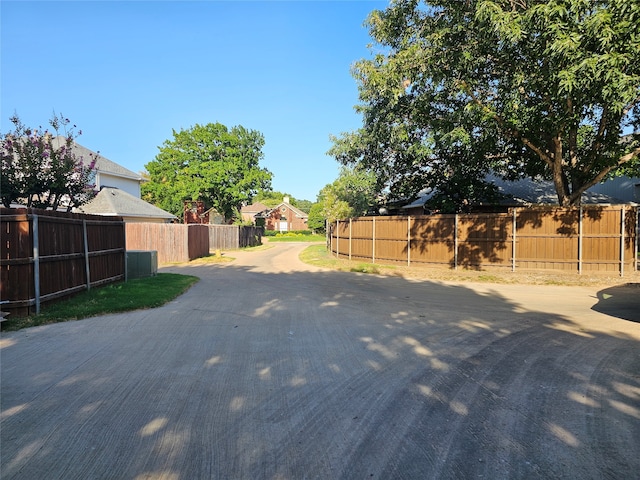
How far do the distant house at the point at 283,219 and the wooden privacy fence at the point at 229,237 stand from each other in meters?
38.8

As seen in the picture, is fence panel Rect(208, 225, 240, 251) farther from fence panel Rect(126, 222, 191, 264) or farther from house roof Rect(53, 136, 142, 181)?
fence panel Rect(126, 222, 191, 264)

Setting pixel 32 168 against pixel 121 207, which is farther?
pixel 121 207

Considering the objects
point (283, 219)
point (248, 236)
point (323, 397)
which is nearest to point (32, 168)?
point (323, 397)

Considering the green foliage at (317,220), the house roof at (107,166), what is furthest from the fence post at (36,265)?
the green foliage at (317,220)

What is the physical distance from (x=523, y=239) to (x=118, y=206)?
2381 cm

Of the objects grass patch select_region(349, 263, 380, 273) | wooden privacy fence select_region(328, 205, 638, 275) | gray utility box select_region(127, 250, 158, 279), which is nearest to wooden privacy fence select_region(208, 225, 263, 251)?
grass patch select_region(349, 263, 380, 273)

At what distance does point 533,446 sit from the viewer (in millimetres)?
3244

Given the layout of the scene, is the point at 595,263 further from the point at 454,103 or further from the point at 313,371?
the point at 313,371

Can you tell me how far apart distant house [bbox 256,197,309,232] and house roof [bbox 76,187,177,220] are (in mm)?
48364

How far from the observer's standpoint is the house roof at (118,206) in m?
25.3

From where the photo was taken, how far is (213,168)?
4153 centimetres

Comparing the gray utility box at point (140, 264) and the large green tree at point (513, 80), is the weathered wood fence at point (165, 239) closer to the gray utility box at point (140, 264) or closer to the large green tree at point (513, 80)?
the gray utility box at point (140, 264)

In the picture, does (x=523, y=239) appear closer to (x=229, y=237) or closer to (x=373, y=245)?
(x=373, y=245)

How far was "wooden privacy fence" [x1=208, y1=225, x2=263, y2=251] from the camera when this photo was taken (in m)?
33.2
